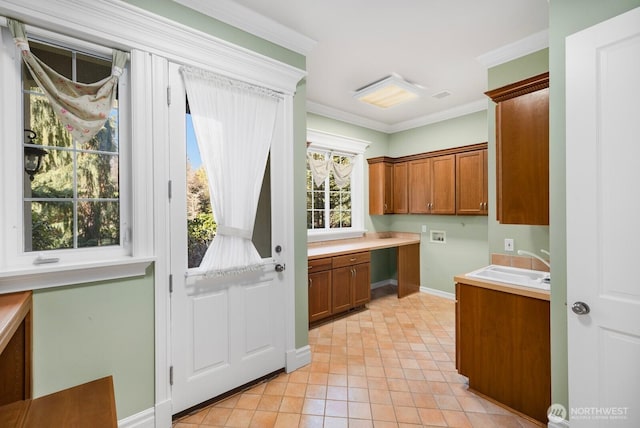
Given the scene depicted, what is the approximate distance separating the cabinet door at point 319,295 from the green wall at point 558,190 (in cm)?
215

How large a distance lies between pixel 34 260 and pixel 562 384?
9.86 feet

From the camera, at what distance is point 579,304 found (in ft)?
4.52

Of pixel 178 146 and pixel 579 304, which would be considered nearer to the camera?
pixel 579 304

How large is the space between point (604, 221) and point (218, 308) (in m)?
2.28

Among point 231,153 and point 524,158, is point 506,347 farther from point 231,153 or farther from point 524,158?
point 231,153

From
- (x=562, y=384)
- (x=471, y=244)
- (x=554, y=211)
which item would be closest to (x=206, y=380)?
(x=562, y=384)

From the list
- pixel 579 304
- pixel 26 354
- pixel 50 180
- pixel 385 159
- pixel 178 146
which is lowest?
pixel 26 354

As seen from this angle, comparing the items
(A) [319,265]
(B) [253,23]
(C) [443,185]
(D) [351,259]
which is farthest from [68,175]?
(C) [443,185]

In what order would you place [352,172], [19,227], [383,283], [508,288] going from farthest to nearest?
[383,283]
[352,172]
[508,288]
[19,227]

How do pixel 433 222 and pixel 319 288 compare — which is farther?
pixel 433 222

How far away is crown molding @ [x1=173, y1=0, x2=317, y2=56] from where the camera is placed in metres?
1.97

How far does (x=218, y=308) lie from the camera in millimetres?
2051

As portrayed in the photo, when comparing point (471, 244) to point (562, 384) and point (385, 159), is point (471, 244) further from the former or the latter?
point (562, 384)

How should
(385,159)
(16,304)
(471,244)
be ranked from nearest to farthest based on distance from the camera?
(16,304)
(471,244)
(385,159)
